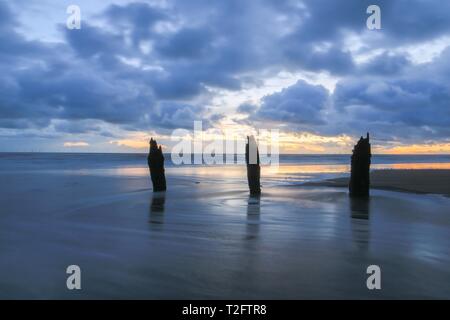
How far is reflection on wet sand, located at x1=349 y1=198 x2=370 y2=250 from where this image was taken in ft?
32.4

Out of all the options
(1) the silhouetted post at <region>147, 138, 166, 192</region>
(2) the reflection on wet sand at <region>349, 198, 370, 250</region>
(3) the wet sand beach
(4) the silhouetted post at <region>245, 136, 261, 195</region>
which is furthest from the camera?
(1) the silhouetted post at <region>147, 138, 166, 192</region>

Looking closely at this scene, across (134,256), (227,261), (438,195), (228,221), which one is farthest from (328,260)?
(438,195)

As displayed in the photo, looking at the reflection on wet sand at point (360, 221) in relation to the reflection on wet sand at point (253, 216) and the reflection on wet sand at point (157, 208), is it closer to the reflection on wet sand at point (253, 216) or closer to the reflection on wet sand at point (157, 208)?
the reflection on wet sand at point (253, 216)

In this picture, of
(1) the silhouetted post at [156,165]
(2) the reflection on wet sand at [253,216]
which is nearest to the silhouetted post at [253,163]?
(2) the reflection on wet sand at [253,216]

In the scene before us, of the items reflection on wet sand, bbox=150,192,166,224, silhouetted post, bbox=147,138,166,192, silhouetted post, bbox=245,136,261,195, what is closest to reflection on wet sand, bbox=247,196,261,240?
silhouetted post, bbox=245,136,261,195

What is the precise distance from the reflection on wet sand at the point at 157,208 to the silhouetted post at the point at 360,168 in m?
9.29

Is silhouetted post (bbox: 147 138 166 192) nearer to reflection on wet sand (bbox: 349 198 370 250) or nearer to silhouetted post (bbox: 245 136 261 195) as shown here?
silhouetted post (bbox: 245 136 261 195)

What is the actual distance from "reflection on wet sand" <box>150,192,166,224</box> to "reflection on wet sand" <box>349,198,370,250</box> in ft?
19.9

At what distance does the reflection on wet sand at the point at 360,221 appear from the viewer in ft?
32.4

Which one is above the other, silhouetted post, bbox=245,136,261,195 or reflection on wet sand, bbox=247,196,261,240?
silhouetted post, bbox=245,136,261,195
